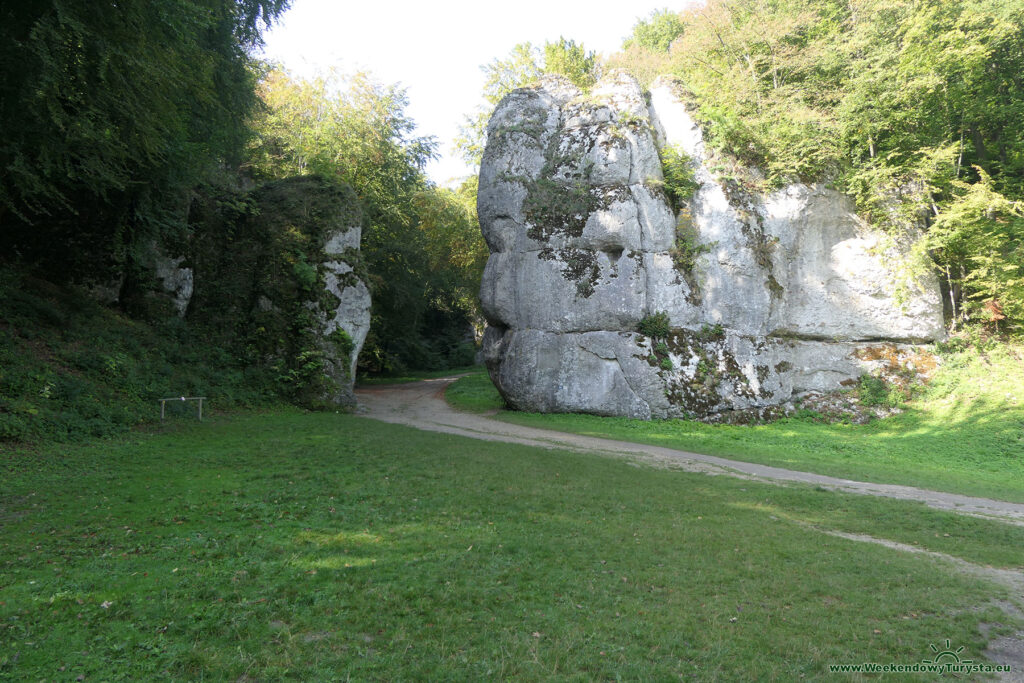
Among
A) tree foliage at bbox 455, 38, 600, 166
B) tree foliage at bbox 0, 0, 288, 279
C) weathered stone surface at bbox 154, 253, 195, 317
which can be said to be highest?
tree foliage at bbox 455, 38, 600, 166

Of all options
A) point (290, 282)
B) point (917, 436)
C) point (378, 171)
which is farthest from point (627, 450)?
point (378, 171)

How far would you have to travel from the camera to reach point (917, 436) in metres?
19.4

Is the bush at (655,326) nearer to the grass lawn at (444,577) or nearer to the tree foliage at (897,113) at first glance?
the tree foliage at (897,113)

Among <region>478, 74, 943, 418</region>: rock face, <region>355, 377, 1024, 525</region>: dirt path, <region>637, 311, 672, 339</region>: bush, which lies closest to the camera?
<region>355, 377, 1024, 525</region>: dirt path

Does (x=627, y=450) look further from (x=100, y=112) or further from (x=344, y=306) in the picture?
(x=100, y=112)

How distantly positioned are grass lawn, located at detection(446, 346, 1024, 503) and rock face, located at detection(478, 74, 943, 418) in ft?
6.03

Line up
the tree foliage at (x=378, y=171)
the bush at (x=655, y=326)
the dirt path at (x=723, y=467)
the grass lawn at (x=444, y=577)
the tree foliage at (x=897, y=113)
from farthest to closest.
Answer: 1. the tree foliage at (x=378, y=171)
2. the bush at (x=655, y=326)
3. the tree foliage at (x=897, y=113)
4. the dirt path at (x=723, y=467)
5. the grass lawn at (x=444, y=577)

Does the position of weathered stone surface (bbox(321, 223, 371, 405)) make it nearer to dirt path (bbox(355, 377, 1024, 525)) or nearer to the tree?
dirt path (bbox(355, 377, 1024, 525))

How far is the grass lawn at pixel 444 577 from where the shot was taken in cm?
446

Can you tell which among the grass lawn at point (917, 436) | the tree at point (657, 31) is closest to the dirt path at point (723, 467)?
the grass lawn at point (917, 436)

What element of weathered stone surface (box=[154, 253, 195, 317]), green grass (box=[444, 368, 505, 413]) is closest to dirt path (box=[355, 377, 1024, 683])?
green grass (box=[444, 368, 505, 413])

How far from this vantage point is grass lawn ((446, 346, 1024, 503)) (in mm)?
14703

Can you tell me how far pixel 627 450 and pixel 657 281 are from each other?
10098 mm

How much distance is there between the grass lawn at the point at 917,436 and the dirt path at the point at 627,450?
871mm
